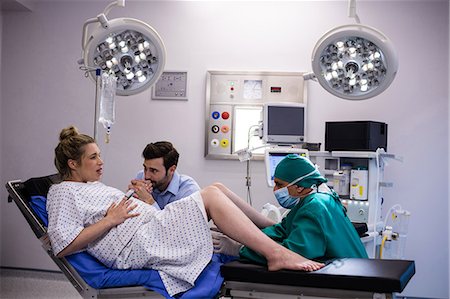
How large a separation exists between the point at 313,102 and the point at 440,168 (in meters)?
1.18

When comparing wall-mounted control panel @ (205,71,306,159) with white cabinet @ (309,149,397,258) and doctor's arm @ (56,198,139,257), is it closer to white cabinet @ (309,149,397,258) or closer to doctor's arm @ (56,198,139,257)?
white cabinet @ (309,149,397,258)

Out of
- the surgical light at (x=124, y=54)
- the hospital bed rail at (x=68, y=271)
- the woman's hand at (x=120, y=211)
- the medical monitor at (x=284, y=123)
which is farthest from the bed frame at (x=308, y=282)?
the medical monitor at (x=284, y=123)

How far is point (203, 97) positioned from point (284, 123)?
0.99 m

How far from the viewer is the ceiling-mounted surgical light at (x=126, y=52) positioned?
112 inches

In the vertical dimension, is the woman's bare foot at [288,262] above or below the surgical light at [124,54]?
below

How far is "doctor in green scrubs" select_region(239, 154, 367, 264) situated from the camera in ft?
7.41

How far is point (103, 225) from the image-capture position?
2.38 metres

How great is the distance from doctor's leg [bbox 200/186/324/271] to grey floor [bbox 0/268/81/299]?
7.71 feet

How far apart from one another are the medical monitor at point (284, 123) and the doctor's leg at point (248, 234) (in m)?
1.59

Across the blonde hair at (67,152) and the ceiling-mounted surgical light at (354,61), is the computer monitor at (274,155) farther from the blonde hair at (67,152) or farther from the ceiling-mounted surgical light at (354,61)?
the blonde hair at (67,152)

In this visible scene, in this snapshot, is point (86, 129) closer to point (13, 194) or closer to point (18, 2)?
point (18, 2)

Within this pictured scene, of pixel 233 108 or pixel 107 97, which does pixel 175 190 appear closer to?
pixel 107 97

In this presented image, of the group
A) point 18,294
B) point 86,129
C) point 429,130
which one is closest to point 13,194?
point 18,294

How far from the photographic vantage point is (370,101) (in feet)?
14.6
